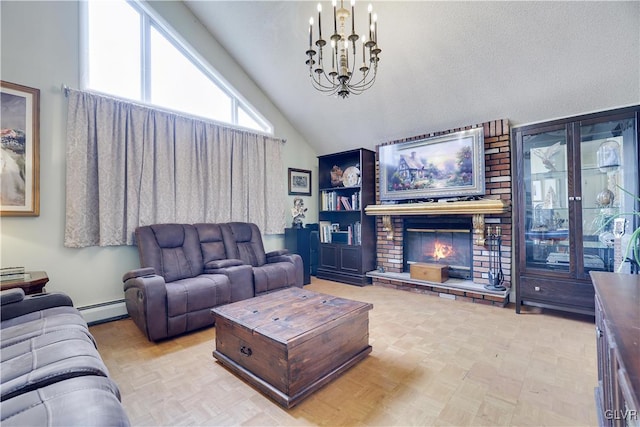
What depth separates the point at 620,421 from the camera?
87 cm

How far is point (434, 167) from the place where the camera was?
3.72m

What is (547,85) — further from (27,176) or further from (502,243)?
(27,176)

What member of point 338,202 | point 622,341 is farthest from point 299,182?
point 622,341

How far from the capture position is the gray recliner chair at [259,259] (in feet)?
10.7

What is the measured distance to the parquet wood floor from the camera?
1469 millimetres

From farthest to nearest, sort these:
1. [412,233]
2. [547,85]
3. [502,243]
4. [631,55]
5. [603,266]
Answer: [412,233] < [502,243] < [547,85] < [603,266] < [631,55]

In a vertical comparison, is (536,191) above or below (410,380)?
above

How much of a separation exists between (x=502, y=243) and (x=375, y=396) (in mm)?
2686

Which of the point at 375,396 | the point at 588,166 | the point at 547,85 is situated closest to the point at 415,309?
the point at 375,396

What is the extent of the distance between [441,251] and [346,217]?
165 centimetres

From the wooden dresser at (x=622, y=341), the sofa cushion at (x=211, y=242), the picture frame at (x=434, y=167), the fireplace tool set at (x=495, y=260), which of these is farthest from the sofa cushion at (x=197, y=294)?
the fireplace tool set at (x=495, y=260)

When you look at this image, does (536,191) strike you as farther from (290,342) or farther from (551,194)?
(290,342)

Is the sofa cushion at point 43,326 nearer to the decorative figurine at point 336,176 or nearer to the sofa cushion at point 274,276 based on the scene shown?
the sofa cushion at point 274,276

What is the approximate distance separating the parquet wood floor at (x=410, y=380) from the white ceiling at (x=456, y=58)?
2.31 metres
